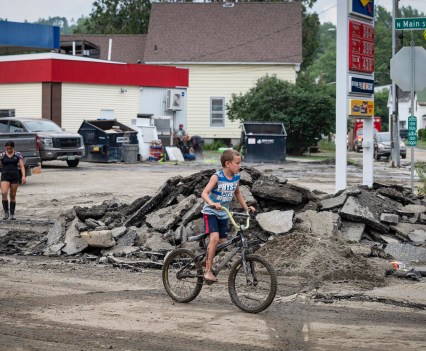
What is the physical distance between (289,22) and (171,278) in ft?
156

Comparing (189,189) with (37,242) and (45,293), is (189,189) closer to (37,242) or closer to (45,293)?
(37,242)

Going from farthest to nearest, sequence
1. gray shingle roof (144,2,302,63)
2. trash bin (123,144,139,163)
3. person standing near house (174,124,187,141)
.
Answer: gray shingle roof (144,2,302,63) < person standing near house (174,124,187,141) < trash bin (123,144,139,163)

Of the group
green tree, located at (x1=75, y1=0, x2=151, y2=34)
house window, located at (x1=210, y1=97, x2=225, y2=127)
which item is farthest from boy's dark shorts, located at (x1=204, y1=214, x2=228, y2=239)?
green tree, located at (x1=75, y1=0, x2=151, y2=34)

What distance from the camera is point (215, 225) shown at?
921 centimetres

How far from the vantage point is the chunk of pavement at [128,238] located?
1345 cm

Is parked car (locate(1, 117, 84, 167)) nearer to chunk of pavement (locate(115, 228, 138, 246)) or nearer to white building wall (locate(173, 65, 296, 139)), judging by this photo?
white building wall (locate(173, 65, 296, 139))

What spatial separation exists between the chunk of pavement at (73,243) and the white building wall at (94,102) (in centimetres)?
3003

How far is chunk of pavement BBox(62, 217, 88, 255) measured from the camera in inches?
528

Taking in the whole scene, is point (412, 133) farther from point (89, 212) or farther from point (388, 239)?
point (89, 212)

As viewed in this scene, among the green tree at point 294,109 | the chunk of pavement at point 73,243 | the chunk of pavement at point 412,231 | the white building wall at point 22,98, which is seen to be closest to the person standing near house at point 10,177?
the chunk of pavement at point 73,243

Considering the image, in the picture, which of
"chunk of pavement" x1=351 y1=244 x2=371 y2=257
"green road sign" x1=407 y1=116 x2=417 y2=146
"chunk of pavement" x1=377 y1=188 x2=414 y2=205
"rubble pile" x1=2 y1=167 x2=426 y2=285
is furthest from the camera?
"green road sign" x1=407 y1=116 x2=417 y2=146

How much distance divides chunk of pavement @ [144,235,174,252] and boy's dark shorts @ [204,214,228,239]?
3.75 metres

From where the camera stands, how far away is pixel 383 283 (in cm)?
1073

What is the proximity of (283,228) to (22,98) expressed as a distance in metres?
33.2
